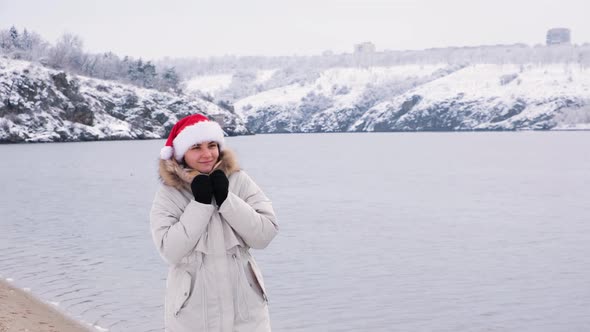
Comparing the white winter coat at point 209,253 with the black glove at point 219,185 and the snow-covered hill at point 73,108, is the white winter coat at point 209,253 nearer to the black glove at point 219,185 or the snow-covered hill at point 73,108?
the black glove at point 219,185

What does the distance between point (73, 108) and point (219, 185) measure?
534ft

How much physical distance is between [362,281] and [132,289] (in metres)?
4.94

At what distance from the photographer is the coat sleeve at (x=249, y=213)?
16.1 feet

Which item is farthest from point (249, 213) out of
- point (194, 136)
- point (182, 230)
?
point (194, 136)

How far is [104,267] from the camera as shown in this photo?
19.2 meters

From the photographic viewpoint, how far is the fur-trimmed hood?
5051 mm

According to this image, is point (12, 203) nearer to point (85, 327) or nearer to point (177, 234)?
point (85, 327)

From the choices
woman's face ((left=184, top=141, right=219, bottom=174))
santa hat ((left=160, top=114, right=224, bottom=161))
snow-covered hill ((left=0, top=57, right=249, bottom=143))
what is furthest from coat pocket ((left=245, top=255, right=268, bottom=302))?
snow-covered hill ((left=0, top=57, right=249, bottom=143))

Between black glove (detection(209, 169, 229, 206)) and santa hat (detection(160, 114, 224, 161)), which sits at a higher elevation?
santa hat (detection(160, 114, 224, 161))

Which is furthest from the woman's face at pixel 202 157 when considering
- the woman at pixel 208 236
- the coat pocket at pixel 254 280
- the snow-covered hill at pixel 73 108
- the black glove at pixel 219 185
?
the snow-covered hill at pixel 73 108

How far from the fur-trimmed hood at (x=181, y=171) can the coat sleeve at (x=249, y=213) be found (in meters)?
0.09

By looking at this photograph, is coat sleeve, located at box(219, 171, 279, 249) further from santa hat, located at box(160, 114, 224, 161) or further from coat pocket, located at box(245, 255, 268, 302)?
santa hat, located at box(160, 114, 224, 161)

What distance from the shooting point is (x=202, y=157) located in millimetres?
5199

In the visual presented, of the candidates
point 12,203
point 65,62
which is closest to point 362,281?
point 12,203
